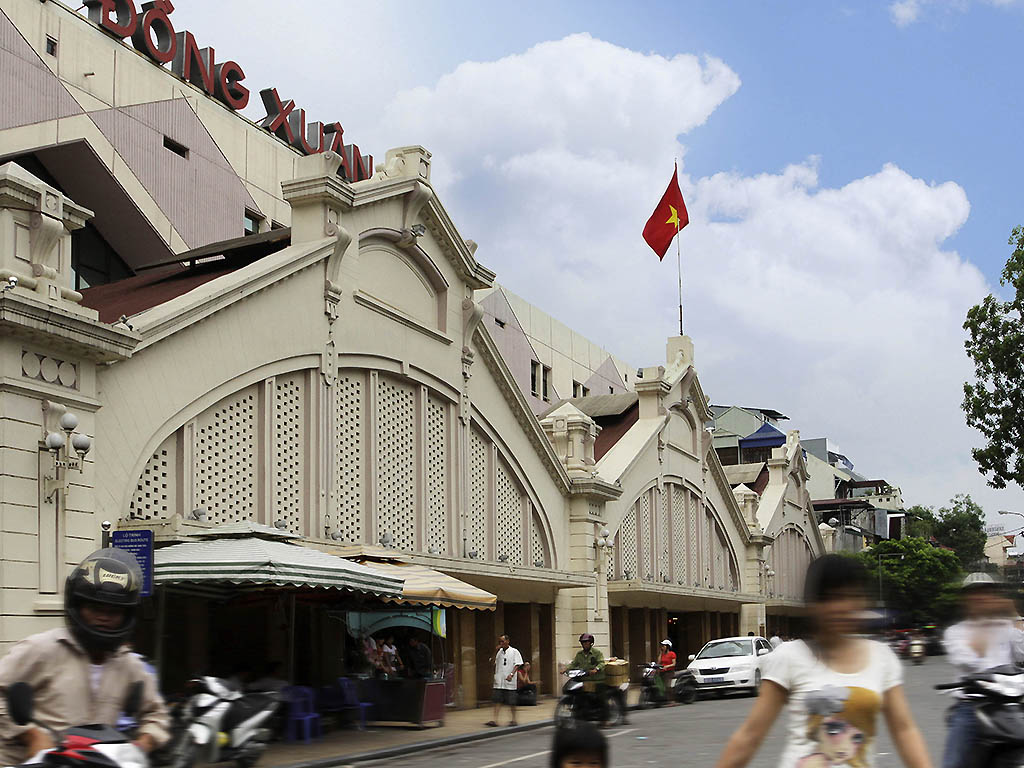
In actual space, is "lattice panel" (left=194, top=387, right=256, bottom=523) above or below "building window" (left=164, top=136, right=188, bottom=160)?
below

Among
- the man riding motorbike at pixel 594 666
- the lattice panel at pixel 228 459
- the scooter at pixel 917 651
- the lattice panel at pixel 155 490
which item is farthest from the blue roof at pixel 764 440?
the lattice panel at pixel 155 490

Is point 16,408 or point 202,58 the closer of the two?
point 16,408

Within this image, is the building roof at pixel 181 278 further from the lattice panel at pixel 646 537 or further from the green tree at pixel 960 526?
the green tree at pixel 960 526

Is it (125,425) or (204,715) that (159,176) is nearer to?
(125,425)

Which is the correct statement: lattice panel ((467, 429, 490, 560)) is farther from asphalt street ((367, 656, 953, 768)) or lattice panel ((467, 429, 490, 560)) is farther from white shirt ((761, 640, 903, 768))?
white shirt ((761, 640, 903, 768))

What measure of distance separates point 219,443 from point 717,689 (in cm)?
1556

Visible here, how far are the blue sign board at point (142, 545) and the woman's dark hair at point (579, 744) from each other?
11602mm

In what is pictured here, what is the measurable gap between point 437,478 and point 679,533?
17.4 meters

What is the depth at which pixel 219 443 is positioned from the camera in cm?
2184

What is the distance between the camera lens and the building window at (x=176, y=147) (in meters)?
34.2

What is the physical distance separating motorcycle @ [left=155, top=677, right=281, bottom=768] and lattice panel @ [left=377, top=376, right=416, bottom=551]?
12907 millimetres

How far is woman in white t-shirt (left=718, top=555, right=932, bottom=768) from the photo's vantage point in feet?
16.5

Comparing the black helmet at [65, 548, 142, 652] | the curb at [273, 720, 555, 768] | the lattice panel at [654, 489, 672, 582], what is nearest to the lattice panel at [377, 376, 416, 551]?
the curb at [273, 720, 555, 768]

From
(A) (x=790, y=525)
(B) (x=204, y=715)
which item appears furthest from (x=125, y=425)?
(A) (x=790, y=525)
